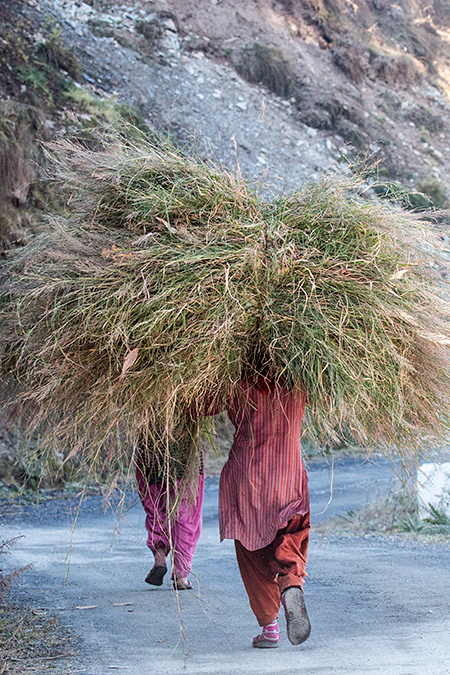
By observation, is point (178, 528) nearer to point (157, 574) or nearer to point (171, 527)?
point (171, 527)

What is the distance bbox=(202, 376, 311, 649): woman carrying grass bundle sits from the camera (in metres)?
2.46

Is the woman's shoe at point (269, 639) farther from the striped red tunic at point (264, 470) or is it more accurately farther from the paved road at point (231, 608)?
the striped red tunic at point (264, 470)

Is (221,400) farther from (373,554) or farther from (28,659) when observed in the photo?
(373,554)

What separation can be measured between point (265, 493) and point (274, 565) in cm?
26

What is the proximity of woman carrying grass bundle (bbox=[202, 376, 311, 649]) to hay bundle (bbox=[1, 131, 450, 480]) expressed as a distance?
0.10 meters

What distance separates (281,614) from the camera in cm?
321

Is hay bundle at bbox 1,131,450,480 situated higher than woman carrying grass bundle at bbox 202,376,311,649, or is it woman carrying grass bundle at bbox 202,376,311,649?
hay bundle at bbox 1,131,450,480

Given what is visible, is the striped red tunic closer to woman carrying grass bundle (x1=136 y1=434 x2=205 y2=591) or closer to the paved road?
the paved road

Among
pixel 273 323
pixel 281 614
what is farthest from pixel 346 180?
pixel 281 614

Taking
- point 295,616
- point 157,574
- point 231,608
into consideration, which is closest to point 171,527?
point 157,574

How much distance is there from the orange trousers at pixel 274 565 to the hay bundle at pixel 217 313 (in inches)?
17.2

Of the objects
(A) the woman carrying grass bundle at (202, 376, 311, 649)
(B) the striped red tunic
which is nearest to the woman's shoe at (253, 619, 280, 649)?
(A) the woman carrying grass bundle at (202, 376, 311, 649)

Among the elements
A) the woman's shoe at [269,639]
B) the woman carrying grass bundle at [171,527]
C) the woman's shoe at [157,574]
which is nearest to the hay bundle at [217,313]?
the woman carrying grass bundle at [171,527]

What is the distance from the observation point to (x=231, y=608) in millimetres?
3230
